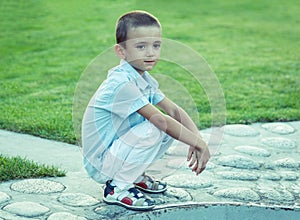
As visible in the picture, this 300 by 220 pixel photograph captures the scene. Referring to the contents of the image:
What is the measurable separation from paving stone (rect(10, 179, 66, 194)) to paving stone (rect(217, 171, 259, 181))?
95cm

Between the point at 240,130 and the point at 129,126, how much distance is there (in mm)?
1649

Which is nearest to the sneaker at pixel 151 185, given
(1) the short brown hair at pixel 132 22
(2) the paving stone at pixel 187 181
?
(2) the paving stone at pixel 187 181

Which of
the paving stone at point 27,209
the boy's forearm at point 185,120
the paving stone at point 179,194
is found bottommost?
the paving stone at point 179,194

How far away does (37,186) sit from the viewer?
3707 mm

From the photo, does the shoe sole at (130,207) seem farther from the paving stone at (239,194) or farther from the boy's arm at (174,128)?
the paving stone at (239,194)

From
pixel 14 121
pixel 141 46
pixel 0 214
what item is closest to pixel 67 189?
pixel 0 214

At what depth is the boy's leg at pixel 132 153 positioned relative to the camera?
11.3ft

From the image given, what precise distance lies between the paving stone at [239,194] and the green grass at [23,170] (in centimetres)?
89

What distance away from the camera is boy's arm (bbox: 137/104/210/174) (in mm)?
3383

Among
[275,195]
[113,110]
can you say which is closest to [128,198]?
[113,110]

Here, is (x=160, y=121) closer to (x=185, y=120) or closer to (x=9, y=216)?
(x=185, y=120)

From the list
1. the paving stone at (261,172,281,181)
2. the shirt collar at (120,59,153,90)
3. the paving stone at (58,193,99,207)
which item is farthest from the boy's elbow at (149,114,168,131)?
the paving stone at (261,172,281,181)

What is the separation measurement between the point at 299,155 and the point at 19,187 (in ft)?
6.12

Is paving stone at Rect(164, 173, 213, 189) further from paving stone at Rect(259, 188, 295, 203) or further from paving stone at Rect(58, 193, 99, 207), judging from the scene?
paving stone at Rect(58, 193, 99, 207)
